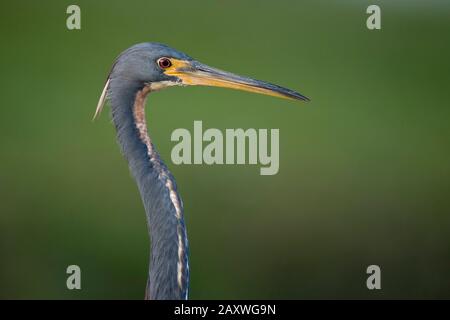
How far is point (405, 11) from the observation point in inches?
263

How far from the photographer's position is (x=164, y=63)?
2.42 meters

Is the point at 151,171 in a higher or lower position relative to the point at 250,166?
lower

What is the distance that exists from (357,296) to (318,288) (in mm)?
259

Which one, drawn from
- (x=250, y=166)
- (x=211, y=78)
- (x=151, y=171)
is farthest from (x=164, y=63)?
(x=250, y=166)

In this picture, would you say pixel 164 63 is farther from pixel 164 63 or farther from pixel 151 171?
pixel 151 171

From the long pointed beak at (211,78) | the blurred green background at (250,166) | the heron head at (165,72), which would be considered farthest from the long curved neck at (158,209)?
the blurred green background at (250,166)

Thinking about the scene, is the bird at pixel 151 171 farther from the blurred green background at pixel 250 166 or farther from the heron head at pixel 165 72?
the blurred green background at pixel 250 166

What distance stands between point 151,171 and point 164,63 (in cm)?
45

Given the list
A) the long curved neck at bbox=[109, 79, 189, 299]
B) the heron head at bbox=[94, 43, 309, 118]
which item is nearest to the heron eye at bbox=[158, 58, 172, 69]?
the heron head at bbox=[94, 43, 309, 118]

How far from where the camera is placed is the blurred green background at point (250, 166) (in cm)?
444

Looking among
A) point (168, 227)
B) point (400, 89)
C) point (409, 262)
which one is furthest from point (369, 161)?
point (168, 227)

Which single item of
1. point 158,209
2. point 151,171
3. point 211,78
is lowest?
point 158,209

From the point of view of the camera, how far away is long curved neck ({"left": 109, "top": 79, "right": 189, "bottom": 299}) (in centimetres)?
221
